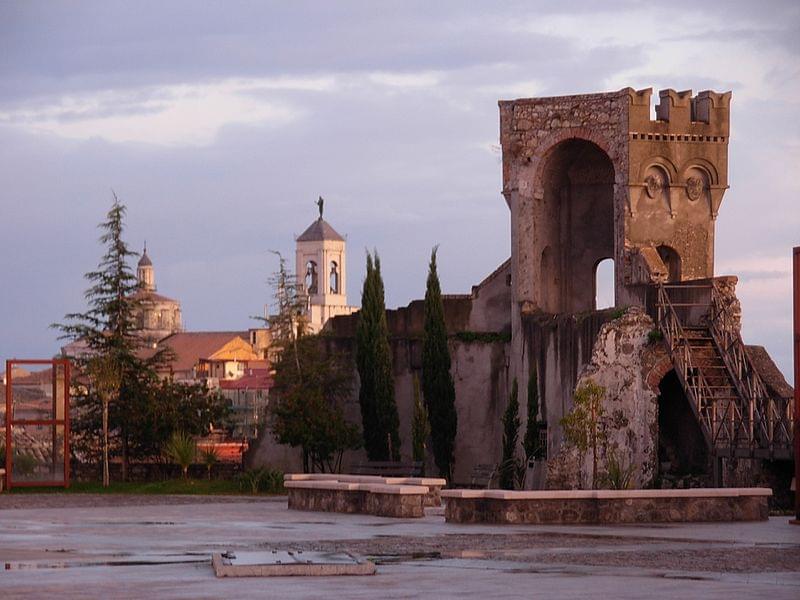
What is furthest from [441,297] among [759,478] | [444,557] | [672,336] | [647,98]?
[444,557]

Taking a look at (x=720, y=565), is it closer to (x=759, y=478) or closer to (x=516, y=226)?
(x=759, y=478)

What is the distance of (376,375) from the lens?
41031 millimetres

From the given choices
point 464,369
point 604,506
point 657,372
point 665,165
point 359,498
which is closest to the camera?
point 604,506

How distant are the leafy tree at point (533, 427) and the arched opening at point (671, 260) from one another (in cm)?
441

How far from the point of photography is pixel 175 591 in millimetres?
12719

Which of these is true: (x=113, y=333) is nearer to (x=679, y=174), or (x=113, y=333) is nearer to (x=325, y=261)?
(x=679, y=174)

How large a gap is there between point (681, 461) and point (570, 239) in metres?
9.19

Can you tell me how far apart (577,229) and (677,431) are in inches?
343

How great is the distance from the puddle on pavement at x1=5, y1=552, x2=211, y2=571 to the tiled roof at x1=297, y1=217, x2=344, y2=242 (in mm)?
160741

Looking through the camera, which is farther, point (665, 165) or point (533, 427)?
point (665, 165)

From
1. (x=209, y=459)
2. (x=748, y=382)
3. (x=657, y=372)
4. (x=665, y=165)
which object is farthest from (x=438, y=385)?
(x=748, y=382)

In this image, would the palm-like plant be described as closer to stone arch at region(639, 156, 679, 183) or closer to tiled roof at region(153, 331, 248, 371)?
stone arch at region(639, 156, 679, 183)

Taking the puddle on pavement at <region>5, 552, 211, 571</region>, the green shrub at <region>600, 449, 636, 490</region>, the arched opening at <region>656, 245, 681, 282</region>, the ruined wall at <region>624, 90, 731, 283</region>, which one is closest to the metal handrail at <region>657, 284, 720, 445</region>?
the green shrub at <region>600, 449, 636, 490</region>

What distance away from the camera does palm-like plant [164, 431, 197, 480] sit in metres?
38.3
